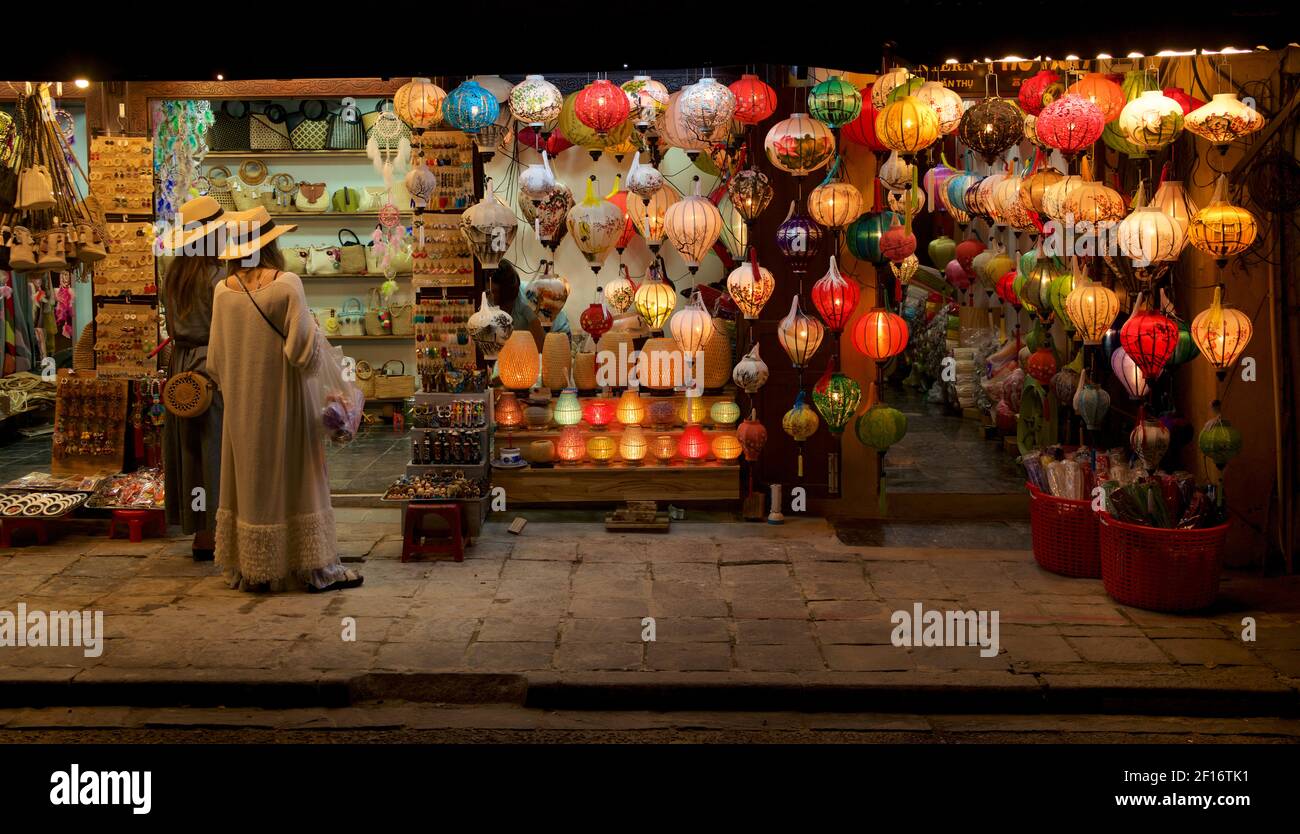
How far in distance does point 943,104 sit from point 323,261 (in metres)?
7.20

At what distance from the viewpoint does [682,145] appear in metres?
8.04

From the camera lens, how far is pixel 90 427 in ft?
29.2

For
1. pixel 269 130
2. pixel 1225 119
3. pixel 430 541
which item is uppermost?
pixel 269 130

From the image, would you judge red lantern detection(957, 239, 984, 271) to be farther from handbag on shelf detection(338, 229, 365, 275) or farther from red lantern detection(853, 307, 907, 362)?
handbag on shelf detection(338, 229, 365, 275)

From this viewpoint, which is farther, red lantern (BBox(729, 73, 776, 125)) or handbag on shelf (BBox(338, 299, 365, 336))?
handbag on shelf (BBox(338, 299, 365, 336))

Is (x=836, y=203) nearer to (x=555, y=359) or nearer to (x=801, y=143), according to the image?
(x=801, y=143)

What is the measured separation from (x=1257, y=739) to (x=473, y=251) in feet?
18.1

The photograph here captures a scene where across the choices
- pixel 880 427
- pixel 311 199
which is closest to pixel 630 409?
pixel 880 427

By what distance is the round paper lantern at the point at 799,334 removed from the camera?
26.1ft

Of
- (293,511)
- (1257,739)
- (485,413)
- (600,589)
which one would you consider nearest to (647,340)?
(485,413)

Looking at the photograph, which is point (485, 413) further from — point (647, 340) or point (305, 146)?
point (305, 146)

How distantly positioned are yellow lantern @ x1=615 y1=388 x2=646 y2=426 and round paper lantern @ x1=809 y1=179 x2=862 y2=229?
2.03 m

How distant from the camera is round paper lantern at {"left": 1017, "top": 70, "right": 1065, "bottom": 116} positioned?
310 inches

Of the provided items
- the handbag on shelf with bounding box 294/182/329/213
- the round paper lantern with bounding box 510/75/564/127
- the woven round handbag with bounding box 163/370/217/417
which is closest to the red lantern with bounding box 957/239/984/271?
the round paper lantern with bounding box 510/75/564/127
